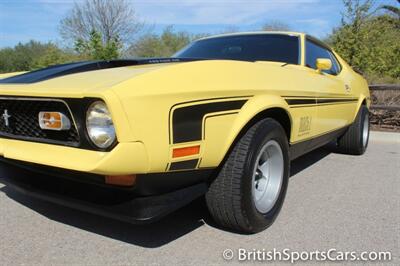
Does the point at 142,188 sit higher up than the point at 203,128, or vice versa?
the point at 203,128

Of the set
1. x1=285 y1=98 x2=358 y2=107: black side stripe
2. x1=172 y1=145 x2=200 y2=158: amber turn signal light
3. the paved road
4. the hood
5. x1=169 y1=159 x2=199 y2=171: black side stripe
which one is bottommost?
the paved road

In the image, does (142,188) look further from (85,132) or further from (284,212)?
(284,212)

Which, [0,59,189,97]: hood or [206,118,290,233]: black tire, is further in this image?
[206,118,290,233]: black tire

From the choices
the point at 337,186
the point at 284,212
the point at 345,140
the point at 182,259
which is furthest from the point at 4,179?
the point at 345,140

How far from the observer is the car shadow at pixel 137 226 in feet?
8.51

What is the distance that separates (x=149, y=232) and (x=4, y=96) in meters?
1.24

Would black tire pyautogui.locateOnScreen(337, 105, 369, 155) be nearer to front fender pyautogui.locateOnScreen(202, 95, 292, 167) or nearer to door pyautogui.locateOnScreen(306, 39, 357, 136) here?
door pyautogui.locateOnScreen(306, 39, 357, 136)

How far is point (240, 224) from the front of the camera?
2523 mm

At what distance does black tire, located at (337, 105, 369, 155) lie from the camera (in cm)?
515

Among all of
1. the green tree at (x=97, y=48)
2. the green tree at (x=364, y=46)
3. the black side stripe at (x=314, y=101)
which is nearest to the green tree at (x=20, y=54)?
the green tree at (x=97, y=48)

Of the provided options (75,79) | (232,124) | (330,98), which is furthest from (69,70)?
(330,98)

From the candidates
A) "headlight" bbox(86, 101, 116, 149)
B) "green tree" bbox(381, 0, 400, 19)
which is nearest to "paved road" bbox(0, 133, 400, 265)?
"headlight" bbox(86, 101, 116, 149)

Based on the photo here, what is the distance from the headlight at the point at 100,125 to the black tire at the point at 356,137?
3.99 metres

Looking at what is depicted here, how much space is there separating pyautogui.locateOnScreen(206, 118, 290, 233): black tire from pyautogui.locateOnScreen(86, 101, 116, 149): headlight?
79cm
